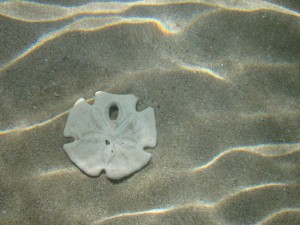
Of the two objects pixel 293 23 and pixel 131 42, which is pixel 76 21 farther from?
pixel 293 23

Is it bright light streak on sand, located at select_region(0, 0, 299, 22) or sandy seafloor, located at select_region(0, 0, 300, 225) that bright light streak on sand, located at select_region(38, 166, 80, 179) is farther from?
bright light streak on sand, located at select_region(0, 0, 299, 22)

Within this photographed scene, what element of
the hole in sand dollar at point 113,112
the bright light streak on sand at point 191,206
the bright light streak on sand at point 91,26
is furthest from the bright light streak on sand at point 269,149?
the bright light streak on sand at point 91,26

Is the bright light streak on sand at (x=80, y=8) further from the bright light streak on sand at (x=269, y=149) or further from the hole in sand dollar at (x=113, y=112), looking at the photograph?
the bright light streak on sand at (x=269, y=149)

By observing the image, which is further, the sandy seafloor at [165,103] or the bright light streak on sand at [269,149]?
the bright light streak on sand at [269,149]

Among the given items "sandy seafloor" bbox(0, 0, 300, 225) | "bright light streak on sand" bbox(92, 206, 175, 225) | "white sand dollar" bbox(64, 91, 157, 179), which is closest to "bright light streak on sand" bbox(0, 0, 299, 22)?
"sandy seafloor" bbox(0, 0, 300, 225)

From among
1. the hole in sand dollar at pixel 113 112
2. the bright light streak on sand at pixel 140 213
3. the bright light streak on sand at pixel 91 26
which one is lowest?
the bright light streak on sand at pixel 140 213

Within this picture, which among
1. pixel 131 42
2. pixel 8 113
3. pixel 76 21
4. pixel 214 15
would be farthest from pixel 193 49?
pixel 8 113
